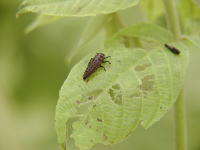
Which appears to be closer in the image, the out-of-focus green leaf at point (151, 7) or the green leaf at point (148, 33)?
the green leaf at point (148, 33)

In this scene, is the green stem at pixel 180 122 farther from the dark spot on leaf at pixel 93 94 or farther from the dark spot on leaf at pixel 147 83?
the dark spot on leaf at pixel 93 94

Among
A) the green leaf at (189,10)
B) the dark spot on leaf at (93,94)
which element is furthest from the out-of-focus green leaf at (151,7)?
the dark spot on leaf at (93,94)

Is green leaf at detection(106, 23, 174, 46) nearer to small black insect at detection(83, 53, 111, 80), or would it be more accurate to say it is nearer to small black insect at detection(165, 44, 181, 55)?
small black insect at detection(165, 44, 181, 55)

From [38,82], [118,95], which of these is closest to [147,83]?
[118,95]

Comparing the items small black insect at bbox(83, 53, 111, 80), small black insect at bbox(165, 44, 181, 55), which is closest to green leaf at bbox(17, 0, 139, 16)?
small black insect at bbox(83, 53, 111, 80)

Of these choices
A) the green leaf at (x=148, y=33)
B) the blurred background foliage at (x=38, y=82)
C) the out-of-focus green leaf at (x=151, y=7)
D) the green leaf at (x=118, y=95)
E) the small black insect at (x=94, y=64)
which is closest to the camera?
the green leaf at (x=118, y=95)

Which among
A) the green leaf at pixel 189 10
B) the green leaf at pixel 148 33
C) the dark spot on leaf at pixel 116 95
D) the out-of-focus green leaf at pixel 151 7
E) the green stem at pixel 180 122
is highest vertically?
the out-of-focus green leaf at pixel 151 7
